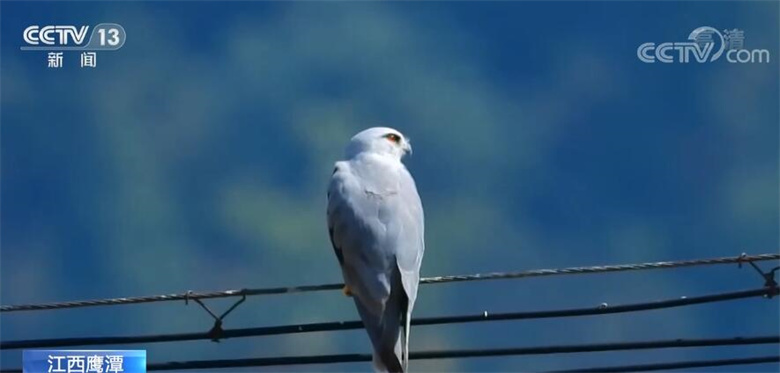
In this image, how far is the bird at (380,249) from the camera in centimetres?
637

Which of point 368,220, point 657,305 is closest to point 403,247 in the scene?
point 368,220

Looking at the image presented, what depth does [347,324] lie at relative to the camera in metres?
5.87

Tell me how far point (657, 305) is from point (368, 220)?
1.77 meters

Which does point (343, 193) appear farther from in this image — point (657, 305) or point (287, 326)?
point (657, 305)

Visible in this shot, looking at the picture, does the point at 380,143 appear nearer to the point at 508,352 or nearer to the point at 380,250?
the point at 380,250

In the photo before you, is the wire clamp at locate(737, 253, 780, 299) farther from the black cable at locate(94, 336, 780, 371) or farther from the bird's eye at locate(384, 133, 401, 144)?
the bird's eye at locate(384, 133, 401, 144)

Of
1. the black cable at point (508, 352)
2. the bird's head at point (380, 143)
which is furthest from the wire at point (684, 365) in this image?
the bird's head at point (380, 143)

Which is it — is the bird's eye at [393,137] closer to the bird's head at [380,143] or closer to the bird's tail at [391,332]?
the bird's head at [380,143]

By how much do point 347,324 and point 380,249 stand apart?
2.19ft

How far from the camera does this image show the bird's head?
7.55m

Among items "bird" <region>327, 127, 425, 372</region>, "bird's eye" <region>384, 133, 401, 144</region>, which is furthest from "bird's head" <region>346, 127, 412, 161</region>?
"bird" <region>327, 127, 425, 372</region>

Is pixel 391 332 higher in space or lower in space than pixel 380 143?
lower

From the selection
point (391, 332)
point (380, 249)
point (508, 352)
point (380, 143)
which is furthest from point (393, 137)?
point (508, 352)
